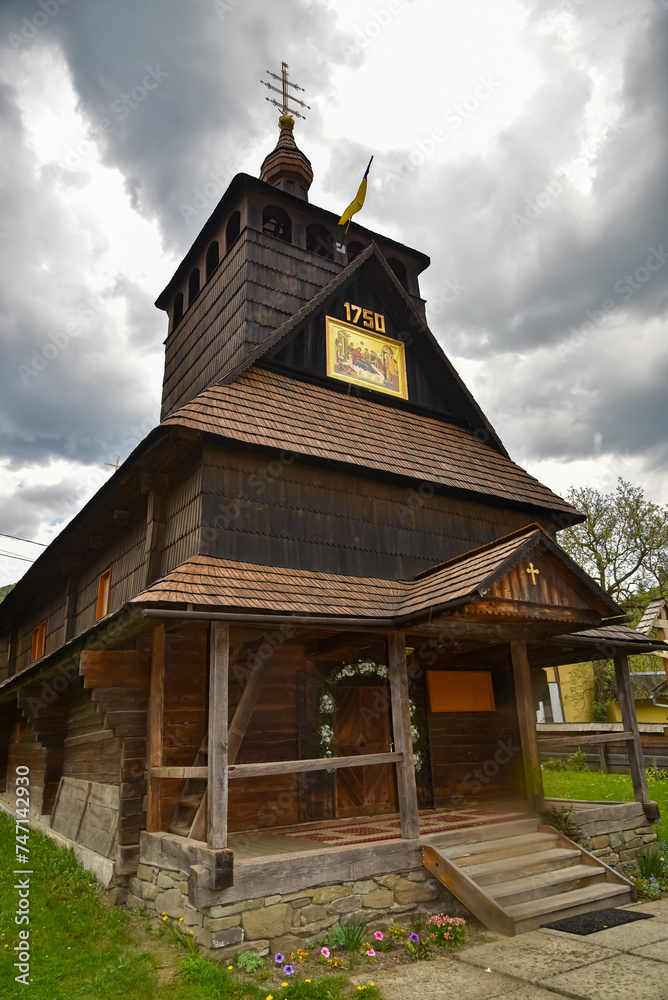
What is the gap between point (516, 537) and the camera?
24.8ft

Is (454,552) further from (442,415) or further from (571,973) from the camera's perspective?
(571,973)

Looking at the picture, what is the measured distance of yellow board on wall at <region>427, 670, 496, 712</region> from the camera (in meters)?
10.2

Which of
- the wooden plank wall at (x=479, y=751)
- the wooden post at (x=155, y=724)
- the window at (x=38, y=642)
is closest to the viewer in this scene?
the wooden post at (x=155, y=724)

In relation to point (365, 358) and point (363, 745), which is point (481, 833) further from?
point (365, 358)

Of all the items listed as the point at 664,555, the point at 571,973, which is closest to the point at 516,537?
the point at 571,973

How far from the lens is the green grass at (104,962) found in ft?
16.6

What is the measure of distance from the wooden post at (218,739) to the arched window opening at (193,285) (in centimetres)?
939

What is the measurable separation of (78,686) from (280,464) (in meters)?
4.76

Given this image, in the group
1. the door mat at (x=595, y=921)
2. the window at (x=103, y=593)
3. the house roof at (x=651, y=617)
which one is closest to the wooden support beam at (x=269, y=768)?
the door mat at (x=595, y=921)

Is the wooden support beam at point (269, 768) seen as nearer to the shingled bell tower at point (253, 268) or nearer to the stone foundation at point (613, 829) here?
the stone foundation at point (613, 829)

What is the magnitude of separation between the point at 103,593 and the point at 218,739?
246 inches

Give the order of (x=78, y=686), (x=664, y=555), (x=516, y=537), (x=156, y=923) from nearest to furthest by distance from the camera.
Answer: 1. (x=156, y=923)
2. (x=516, y=537)
3. (x=78, y=686)
4. (x=664, y=555)

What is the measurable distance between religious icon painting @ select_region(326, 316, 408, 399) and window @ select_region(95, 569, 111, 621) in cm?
522

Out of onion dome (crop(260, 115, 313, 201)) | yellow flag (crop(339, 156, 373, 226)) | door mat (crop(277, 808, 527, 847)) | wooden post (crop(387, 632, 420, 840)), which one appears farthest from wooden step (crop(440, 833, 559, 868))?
onion dome (crop(260, 115, 313, 201))
